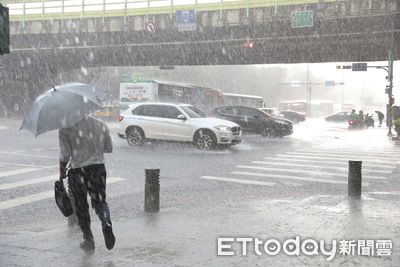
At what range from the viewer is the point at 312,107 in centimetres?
10062

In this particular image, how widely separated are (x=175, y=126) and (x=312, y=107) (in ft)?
281

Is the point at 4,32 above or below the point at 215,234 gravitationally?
above

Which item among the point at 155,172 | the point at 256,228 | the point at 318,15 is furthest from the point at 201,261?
the point at 318,15

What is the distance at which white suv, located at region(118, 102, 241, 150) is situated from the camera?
712 inches

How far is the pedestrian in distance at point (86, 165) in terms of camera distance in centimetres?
548

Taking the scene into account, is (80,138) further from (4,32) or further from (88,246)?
(4,32)

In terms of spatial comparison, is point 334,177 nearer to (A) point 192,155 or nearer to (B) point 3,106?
(A) point 192,155

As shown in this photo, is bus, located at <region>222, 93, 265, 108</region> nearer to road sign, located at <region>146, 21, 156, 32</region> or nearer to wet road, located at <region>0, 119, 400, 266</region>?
road sign, located at <region>146, 21, 156, 32</region>

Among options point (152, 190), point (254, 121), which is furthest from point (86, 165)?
point (254, 121)

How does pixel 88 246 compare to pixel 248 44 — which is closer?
pixel 88 246

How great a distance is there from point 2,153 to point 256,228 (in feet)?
→ 39.1

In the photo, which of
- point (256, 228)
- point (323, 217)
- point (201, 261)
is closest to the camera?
point (201, 261)

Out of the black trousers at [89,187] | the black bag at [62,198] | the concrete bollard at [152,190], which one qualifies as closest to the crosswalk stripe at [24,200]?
the concrete bollard at [152,190]

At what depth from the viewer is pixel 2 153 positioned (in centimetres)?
1616
